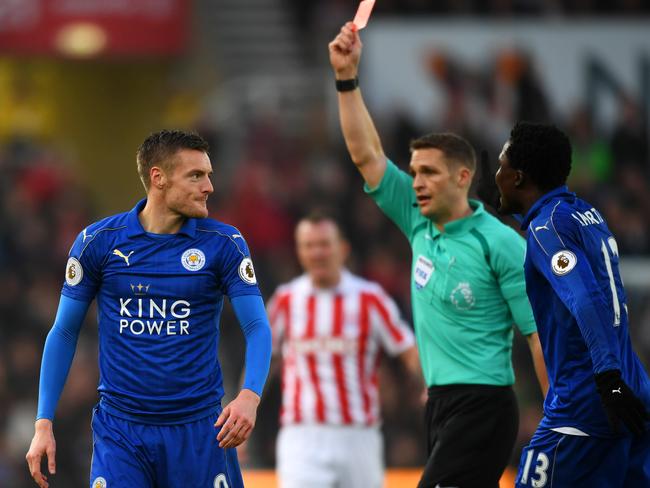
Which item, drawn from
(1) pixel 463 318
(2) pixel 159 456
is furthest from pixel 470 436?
(2) pixel 159 456

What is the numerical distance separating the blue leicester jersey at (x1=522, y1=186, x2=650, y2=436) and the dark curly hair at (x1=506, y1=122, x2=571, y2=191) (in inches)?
5.1

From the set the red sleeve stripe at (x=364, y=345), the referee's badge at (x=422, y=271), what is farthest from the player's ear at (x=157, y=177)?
the red sleeve stripe at (x=364, y=345)

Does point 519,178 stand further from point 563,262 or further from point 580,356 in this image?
point 580,356

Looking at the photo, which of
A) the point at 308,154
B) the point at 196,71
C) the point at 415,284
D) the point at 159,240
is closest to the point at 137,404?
the point at 159,240

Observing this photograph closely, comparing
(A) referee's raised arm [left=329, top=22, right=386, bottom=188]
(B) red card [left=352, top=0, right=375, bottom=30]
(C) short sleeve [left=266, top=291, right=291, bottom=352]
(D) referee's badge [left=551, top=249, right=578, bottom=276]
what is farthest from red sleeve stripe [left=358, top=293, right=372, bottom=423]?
(D) referee's badge [left=551, top=249, right=578, bottom=276]

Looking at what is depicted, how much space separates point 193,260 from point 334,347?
114 inches

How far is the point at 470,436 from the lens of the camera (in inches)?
229

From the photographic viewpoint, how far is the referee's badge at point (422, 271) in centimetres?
604

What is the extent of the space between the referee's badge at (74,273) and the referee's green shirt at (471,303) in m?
1.63

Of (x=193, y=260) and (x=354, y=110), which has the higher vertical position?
(x=354, y=110)

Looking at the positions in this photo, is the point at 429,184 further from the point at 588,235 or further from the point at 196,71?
the point at 196,71

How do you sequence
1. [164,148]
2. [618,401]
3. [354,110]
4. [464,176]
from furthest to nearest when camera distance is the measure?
[354,110] → [464,176] → [164,148] → [618,401]

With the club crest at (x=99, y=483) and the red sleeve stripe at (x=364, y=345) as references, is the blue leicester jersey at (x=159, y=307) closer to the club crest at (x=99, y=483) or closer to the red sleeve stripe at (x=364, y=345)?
the club crest at (x=99, y=483)

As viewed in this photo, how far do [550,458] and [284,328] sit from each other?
3337mm
